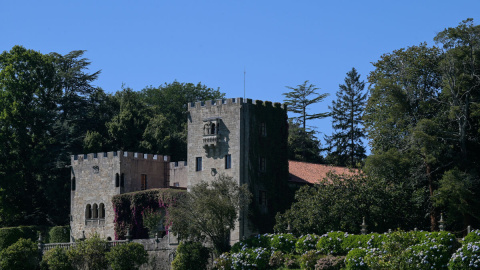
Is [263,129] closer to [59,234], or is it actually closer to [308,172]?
[308,172]

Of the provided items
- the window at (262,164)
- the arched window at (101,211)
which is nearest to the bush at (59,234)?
the arched window at (101,211)

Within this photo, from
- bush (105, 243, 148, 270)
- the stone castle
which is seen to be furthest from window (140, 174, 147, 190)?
bush (105, 243, 148, 270)

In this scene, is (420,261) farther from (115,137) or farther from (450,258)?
(115,137)

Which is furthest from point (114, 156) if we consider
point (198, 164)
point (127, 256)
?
point (127, 256)

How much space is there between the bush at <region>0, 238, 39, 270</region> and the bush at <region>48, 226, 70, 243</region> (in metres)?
6.90

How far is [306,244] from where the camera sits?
1817 inches

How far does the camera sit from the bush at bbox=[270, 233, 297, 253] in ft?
155

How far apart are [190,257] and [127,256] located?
4.23 metres

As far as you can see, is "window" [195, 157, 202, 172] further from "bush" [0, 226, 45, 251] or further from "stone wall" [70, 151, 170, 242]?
"bush" [0, 226, 45, 251]

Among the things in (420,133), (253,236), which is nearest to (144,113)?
(253,236)

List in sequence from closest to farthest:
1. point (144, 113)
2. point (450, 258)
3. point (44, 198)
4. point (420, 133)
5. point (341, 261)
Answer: point (450, 258)
point (341, 261)
point (420, 133)
point (44, 198)
point (144, 113)

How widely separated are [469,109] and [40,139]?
35390 millimetres

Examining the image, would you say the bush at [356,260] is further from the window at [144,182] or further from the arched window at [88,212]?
the arched window at [88,212]

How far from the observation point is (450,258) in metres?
39.7
